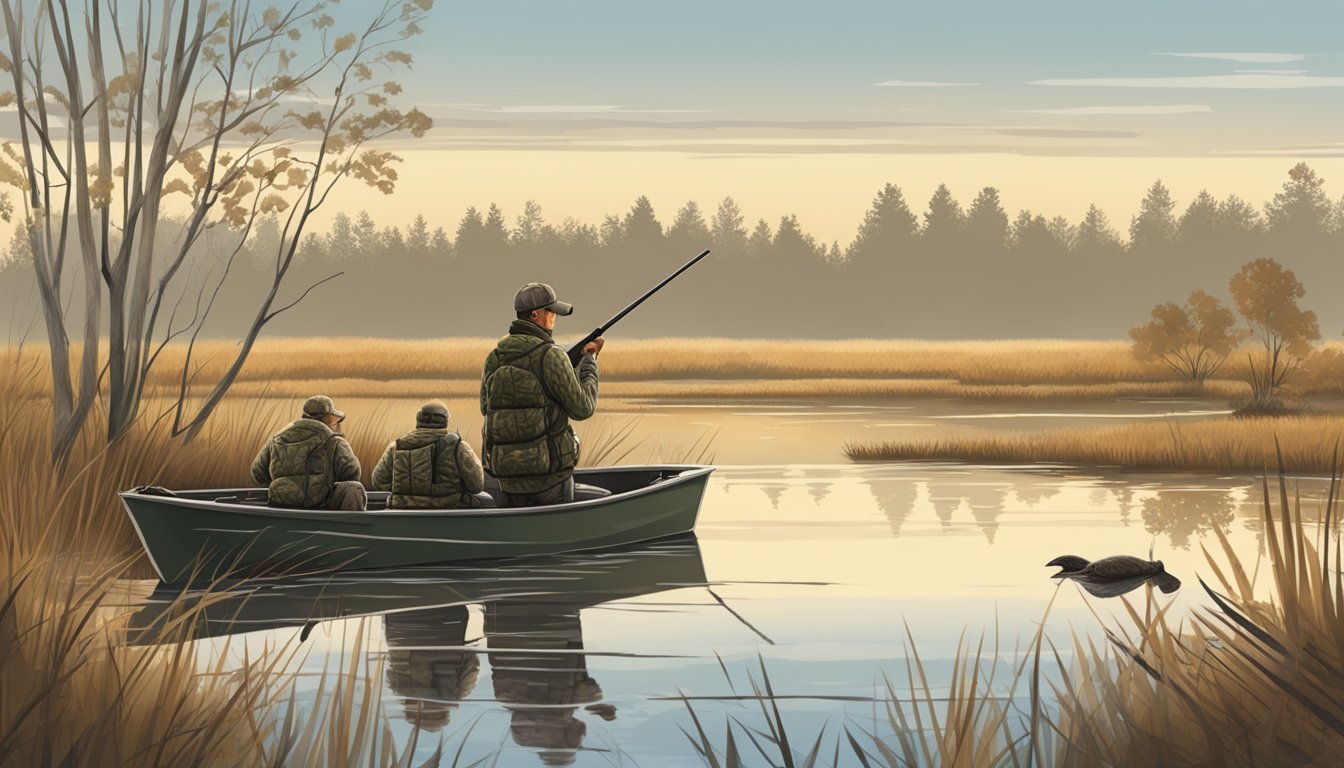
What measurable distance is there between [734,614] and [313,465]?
367 centimetres

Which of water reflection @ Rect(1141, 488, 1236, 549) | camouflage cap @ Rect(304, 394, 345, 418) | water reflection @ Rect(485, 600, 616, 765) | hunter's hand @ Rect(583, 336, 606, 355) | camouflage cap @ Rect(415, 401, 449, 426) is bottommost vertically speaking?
water reflection @ Rect(1141, 488, 1236, 549)

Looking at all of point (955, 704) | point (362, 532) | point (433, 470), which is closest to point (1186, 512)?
point (433, 470)

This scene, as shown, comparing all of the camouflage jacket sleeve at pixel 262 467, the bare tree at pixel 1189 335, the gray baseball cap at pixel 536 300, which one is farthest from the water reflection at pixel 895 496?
the bare tree at pixel 1189 335

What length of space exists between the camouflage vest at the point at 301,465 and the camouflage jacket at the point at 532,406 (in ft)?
4.37

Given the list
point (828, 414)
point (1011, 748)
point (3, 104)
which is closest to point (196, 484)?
point (3, 104)

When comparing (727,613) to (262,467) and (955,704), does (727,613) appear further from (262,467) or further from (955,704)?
(955,704)

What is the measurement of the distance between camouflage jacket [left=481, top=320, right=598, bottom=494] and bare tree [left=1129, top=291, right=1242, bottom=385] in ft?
110

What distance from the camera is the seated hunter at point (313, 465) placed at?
39.1 feet

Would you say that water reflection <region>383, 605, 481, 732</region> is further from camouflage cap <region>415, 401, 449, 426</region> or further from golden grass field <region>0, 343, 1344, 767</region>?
camouflage cap <region>415, 401, 449, 426</region>

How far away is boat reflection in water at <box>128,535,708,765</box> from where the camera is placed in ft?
23.9

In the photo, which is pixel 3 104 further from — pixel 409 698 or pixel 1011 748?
pixel 1011 748

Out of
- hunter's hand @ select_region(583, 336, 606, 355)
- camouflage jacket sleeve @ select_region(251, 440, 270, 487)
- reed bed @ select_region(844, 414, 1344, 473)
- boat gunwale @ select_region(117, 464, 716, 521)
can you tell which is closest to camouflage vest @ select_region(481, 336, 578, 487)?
boat gunwale @ select_region(117, 464, 716, 521)

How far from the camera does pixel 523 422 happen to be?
1255 cm

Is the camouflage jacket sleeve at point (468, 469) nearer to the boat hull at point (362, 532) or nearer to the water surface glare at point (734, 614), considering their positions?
the boat hull at point (362, 532)
